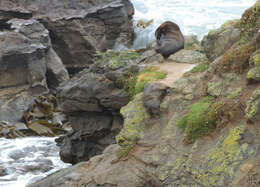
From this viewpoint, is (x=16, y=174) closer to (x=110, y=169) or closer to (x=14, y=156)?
(x=14, y=156)

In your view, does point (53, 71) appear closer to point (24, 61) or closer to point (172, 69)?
point (24, 61)

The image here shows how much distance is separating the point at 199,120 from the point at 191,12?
160ft

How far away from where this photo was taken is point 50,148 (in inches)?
715

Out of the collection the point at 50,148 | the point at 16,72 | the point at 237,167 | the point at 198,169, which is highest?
the point at 237,167

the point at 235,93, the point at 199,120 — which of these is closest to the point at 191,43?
the point at 235,93

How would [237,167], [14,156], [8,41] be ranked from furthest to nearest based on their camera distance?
[8,41] → [14,156] → [237,167]

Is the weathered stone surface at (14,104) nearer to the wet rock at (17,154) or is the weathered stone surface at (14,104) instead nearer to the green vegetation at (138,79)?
the wet rock at (17,154)

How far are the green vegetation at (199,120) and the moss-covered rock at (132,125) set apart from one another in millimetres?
1314

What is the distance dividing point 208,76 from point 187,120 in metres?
1.87

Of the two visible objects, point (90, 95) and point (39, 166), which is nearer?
point (90, 95)

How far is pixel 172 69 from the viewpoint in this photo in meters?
12.3

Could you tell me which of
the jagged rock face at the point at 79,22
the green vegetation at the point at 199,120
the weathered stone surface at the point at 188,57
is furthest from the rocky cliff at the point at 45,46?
the green vegetation at the point at 199,120

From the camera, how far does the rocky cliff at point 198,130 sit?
621 centimetres

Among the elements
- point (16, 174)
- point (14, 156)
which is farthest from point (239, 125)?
point (14, 156)
